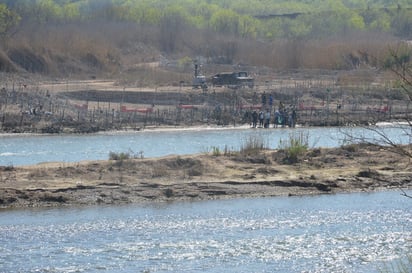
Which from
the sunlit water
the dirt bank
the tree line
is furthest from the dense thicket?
the dirt bank

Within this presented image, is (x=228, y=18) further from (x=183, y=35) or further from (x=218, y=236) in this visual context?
(x=218, y=236)

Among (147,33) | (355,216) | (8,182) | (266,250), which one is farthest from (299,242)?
(147,33)

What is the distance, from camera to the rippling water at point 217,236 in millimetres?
22406

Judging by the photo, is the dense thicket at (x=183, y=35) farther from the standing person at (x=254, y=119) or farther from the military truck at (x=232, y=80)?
the military truck at (x=232, y=80)

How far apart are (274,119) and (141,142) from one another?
1139 centimetres

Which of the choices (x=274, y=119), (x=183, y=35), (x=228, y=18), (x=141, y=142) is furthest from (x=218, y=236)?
(x=228, y=18)

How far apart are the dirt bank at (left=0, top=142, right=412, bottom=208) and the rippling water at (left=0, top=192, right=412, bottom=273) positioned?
0.85 m

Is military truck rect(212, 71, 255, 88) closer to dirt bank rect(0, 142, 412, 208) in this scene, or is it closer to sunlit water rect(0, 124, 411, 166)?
sunlit water rect(0, 124, 411, 166)

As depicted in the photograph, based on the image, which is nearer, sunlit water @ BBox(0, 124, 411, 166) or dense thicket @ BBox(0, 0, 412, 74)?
sunlit water @ BBox(0, 124, 411, 166)

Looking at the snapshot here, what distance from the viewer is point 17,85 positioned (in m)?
69.2

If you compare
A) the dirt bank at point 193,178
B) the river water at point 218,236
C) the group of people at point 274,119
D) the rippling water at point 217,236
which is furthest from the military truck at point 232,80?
the rippling water at point 217,236

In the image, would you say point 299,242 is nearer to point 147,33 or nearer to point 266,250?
point 266,250

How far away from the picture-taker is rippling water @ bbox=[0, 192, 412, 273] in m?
22.4

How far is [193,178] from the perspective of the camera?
1294 inches
